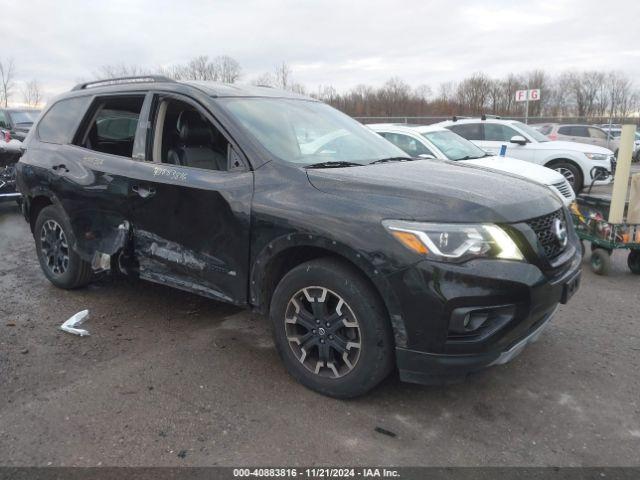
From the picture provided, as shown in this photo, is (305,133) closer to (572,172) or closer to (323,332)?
(323,332)

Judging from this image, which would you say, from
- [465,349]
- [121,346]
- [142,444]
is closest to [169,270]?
[121,346]

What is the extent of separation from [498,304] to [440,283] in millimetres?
326

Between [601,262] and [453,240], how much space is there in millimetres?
3904

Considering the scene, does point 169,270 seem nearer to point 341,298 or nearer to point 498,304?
point 341,298

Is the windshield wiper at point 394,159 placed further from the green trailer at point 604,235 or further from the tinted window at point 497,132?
the tinted window at point 497,132

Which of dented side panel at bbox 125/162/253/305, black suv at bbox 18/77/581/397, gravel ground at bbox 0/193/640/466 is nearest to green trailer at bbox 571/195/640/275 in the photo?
gravel ground at bbox 0/193/640/466

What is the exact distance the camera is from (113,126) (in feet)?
14.6

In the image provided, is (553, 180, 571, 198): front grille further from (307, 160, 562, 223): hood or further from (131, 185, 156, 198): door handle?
(131, 185, 156, 198): door handle

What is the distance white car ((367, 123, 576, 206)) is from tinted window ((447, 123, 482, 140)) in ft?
11.1

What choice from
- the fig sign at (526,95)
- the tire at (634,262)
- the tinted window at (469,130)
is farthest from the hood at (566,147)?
the fig sign at (526,95)

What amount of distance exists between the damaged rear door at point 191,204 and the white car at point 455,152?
4620 mm

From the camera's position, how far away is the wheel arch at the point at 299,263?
109 inches

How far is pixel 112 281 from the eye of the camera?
539 cm
